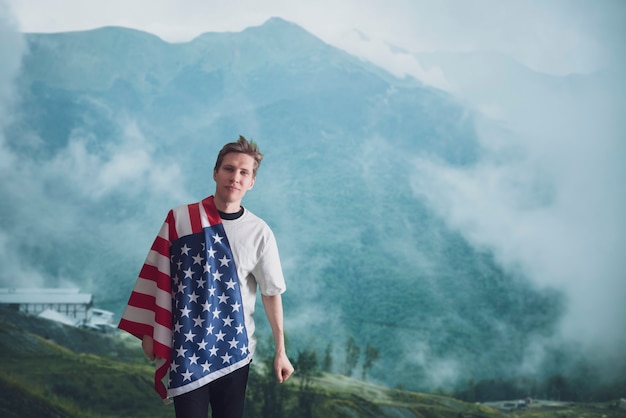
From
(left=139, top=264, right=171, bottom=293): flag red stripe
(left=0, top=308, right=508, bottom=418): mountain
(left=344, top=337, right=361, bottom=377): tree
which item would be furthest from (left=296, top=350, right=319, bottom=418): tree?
(left=139, top=264, right=171, bottom=293): flag red stripe

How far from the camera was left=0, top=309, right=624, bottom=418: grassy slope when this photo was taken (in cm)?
521

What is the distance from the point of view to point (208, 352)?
200cm

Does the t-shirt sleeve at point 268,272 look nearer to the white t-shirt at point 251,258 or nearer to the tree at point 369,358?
the white t-shirt at point 251,258

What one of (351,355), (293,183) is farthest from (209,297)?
(293,183)

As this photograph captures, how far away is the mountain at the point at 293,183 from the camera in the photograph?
5.67 m

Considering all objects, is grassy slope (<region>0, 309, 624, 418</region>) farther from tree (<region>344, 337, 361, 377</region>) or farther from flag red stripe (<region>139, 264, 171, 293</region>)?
flag red stripe (<region>139, 264, 171, 293</region>)

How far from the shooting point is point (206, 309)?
6.55 ft

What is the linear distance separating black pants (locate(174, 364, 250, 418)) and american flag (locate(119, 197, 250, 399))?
0.03 metres

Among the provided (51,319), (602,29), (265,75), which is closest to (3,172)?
(51,319)

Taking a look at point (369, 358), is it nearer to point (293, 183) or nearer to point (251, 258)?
point (293, 183)

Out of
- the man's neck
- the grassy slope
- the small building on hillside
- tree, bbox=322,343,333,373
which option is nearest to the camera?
the man's neck

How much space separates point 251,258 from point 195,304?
221 mm

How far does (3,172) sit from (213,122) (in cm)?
186

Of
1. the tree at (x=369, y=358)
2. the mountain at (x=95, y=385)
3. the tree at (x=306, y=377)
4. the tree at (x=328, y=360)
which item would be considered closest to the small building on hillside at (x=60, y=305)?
the mountain at (x=95, y=385)
